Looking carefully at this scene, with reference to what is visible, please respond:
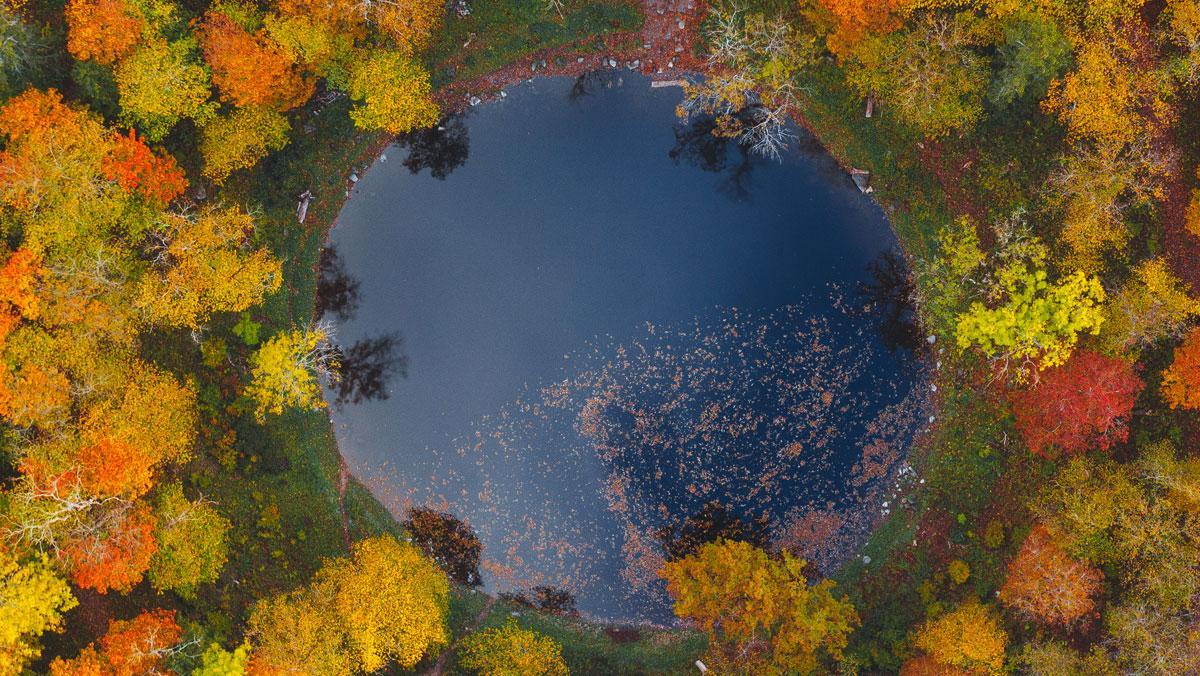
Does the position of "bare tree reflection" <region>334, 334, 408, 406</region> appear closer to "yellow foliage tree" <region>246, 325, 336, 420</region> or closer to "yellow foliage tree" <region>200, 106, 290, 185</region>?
"yellow foliage tree" <region>246, 325, 336, 420</region>

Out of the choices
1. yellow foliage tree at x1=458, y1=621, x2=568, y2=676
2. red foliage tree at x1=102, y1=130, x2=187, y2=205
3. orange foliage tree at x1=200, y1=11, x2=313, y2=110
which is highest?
orange foliage tree at x1=200, y1=11, x2=313, y2=110

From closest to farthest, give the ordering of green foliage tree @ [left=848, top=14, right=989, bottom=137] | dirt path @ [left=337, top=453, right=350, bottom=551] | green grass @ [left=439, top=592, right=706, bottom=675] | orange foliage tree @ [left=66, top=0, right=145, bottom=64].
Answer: orange foliage tree @ [left=66, top=0, right=145, bottom=64] < green foliage tree @ [left=848, top=14, right=989, bottom=137] < green grass @ [left=439, top=592, right=706, bottom=675] < dirt path @ [left=337, top=453, right=350, bottom=551]

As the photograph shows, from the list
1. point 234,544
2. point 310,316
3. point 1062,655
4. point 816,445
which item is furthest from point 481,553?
point 1062,655

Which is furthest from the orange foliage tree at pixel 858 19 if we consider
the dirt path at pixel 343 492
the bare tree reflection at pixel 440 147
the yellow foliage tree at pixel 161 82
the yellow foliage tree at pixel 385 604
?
the yellow foliage tree at pixel 385 604

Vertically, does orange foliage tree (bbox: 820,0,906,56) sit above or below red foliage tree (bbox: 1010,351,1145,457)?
above

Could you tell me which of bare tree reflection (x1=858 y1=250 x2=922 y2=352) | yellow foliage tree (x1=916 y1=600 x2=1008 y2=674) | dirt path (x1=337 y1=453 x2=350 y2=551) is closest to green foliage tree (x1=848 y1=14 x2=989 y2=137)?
bare tree reflection (x1=858 y1=250 x2=922 y2=352)

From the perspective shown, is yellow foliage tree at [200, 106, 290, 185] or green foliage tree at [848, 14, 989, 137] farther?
yellow foliage tree at [200, 106, 290, 185]

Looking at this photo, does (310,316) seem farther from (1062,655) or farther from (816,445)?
(1062,655)
